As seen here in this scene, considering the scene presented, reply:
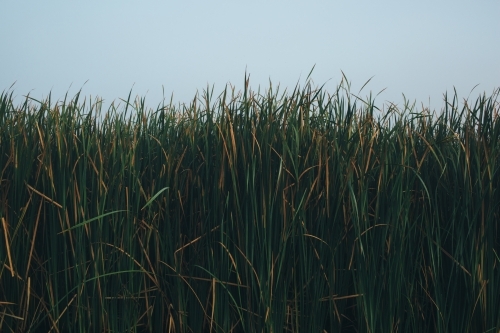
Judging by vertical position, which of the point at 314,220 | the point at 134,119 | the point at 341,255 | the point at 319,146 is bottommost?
the point at 341,255

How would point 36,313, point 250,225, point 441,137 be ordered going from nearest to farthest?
point 250,225 < point 36,313 < point 441,137

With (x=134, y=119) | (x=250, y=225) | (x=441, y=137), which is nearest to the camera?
(x=250, y=225)

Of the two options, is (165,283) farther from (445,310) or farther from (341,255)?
(445,310)

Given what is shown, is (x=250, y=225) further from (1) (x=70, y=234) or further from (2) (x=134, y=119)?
(2) (x=134, y=119)

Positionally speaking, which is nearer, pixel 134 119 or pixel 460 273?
pixel 460 273

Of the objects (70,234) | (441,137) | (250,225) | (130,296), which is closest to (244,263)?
(250,225)

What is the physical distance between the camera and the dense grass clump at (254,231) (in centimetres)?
255

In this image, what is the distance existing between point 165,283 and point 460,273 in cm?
151

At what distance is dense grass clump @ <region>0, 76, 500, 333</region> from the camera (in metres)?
2.55

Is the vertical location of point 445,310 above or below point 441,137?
below

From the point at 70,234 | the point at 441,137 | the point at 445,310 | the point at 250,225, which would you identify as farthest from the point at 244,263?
the point at 441,137

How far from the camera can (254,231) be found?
2.50 m

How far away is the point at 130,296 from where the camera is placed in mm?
2600

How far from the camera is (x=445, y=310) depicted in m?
2.64
